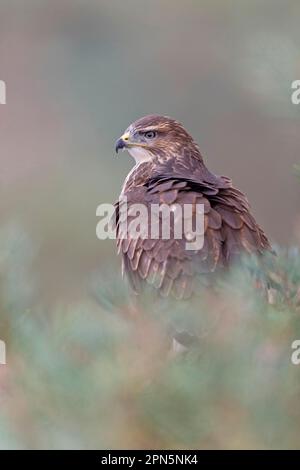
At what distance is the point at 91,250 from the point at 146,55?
12.3 feet

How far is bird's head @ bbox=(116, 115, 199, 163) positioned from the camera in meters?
4.76

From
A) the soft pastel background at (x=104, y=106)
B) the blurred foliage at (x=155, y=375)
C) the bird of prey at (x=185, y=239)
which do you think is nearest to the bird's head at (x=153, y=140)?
the bird of prey at (x=185, y=239)

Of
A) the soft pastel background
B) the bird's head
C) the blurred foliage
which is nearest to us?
the blurred foliage

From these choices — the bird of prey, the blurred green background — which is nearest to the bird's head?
the bird of prey

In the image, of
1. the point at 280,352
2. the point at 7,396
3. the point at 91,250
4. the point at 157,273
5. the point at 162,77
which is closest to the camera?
the point at 280,352

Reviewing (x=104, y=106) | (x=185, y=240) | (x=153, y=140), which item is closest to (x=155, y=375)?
(x=185, y=240)

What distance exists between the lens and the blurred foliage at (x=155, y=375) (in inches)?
45.9

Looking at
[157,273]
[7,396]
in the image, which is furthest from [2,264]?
[157,273]

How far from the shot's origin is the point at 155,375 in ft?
3.94

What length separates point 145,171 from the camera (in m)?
4.59

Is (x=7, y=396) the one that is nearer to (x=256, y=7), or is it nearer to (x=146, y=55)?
(x=256, y=7)

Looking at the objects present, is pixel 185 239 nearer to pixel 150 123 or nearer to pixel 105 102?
pixel 150 123

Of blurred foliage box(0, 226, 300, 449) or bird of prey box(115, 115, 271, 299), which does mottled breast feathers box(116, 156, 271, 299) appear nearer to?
bird of prey box(115, 115, 271, 299)

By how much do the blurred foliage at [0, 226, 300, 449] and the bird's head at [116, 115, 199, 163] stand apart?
3470 mm
